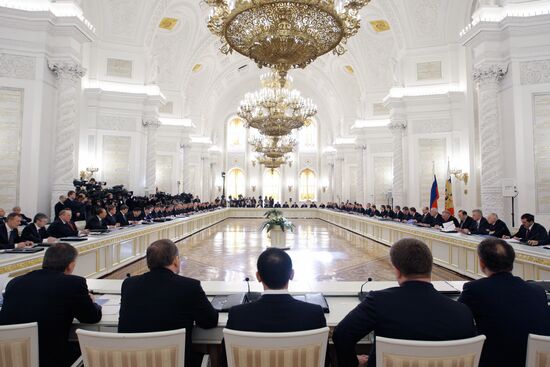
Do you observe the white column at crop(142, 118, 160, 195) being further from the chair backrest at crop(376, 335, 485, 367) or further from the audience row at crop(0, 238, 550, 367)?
the chair backrest at crop(376, 335, 485, 367)

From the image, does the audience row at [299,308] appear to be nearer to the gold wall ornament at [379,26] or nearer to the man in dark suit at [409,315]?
the man in dark suit at [409,315]

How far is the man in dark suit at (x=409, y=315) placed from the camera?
1.49 metres

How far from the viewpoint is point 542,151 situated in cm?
821

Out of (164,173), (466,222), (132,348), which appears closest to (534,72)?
(466,222)

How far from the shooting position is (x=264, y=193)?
31.0 m

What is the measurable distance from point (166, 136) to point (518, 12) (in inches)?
629

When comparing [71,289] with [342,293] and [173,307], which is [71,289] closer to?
[173,307]

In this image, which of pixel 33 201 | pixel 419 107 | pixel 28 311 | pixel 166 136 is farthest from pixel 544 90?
pixel 166 136

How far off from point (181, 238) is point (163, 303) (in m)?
10.5

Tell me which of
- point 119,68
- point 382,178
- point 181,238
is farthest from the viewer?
point 382,178

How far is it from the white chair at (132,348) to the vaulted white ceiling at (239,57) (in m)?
13.9

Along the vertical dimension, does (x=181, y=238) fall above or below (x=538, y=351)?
below

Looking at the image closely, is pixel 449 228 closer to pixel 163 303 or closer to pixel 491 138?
pixel 491 138

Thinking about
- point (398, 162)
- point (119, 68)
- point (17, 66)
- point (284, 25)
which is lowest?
point (398, 162)
